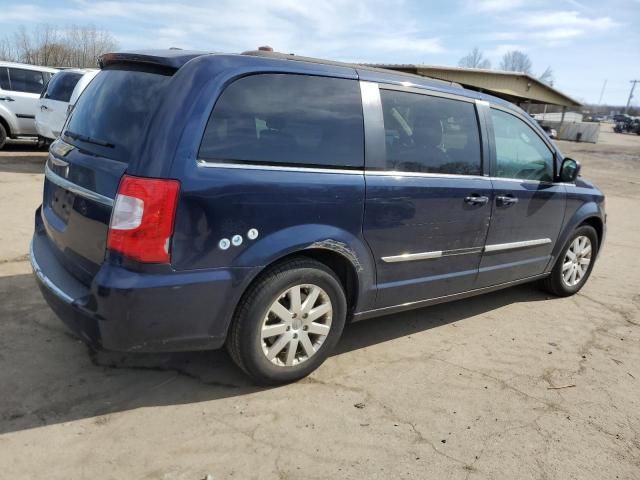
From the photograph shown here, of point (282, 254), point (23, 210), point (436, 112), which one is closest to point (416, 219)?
point (436, 112)

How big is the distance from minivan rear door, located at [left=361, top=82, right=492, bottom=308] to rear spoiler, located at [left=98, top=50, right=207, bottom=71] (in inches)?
41.5

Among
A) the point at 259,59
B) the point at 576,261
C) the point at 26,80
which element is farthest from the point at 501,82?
the point at 259,59

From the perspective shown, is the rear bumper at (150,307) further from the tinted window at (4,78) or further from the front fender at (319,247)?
the tinted window at (4,78)

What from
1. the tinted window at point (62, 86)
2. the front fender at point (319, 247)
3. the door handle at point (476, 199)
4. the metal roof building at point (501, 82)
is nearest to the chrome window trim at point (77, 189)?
the front fender at point (319, 247)

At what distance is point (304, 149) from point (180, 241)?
2.83 ft

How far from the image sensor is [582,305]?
4.90m

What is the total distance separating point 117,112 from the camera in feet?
9.09

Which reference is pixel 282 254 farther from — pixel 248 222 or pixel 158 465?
pixel 158 465

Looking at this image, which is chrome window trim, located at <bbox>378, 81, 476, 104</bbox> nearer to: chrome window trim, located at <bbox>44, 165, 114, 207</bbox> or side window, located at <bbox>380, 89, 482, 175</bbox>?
side window, located at <bbox>380, 89, 482, 175</bbox>

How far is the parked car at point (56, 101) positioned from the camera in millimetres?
9883

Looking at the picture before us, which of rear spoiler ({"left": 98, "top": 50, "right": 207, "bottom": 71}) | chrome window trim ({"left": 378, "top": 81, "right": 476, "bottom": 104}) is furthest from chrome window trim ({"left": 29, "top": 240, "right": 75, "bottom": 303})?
chrome window trim ({"left": 378, "top": 81, "right": 476, "bottom": 104})

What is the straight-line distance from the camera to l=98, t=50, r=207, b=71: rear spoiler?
8.71ft

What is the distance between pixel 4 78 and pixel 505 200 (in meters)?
11.2

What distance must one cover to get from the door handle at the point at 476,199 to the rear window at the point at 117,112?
213cm
